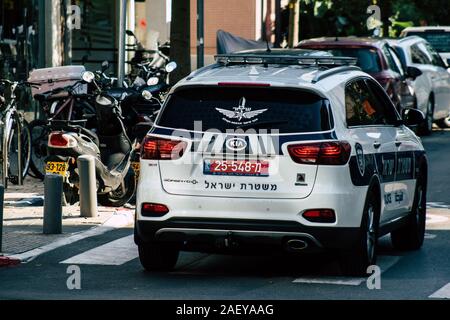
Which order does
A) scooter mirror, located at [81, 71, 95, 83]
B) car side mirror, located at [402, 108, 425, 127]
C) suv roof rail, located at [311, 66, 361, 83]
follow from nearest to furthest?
suv roof rail, located at [311, 66, 361, 83] < car side mirror, located at [402, 108, 425, 127] < scooter mirror, located at [81, 71, 95, 83]

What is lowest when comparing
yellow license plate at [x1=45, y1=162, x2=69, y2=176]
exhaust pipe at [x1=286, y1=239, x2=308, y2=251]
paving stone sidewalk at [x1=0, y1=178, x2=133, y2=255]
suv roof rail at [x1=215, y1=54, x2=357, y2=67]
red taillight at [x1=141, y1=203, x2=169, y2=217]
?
paving stone sidewalk at [x1=0, y1=178, x2=133, y2=255]

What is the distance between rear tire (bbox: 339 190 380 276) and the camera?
11.3m

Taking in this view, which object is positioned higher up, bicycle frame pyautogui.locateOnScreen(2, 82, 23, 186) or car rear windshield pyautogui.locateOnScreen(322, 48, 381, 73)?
car rear windshield pyautogui.locateOnScreen(322, 48, 381, 73)

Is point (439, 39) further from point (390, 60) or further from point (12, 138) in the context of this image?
point (12, 138)

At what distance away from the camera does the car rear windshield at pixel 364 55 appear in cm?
2453

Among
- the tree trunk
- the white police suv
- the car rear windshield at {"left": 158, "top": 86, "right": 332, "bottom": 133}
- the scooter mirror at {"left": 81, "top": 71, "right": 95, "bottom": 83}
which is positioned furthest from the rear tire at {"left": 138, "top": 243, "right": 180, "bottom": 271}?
the tree trunk

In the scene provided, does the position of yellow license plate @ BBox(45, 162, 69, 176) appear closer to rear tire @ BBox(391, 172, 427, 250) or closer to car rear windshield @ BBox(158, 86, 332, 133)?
rear tire @ BBox(391, 172, 427, 250)

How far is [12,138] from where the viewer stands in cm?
1866

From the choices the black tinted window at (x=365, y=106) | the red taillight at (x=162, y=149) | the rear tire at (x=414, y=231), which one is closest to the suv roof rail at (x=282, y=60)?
the black tinted window at (x=365, y=106)

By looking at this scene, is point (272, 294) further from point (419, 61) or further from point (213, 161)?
point (419, 61)

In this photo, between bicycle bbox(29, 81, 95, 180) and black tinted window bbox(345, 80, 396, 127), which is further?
bicycle bbox(29, 81, 95, 180)

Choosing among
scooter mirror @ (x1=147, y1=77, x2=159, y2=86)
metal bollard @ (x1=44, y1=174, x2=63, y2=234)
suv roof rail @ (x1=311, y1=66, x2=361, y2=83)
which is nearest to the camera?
suv roof rail @ (x1=311, y1=66, x2=361, y2=83)

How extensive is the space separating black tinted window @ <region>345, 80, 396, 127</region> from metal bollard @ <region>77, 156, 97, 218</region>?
144 inches

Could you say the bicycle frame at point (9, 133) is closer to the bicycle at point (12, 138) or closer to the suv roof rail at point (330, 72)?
the bicycle at point (12, 138)
